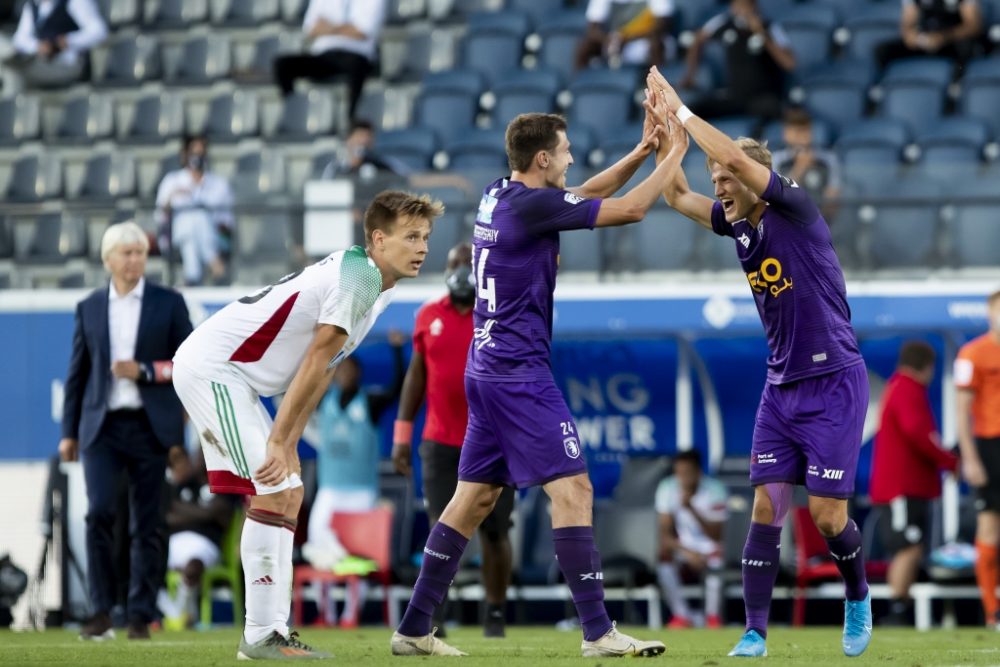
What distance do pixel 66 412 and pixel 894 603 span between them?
6228 millimetres

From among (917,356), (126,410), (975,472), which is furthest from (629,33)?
(126,410)

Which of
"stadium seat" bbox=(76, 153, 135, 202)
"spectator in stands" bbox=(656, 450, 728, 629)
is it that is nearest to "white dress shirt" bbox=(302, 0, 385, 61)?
"stadium seat" bbox=(76, 153, 135, 202)

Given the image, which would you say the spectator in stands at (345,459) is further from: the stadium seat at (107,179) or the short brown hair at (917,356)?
the stadium seat at (107,179)

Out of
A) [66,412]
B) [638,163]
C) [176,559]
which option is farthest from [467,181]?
[638,163]

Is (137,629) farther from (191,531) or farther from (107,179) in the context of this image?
(107,179)

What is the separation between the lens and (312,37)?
18.8 meters

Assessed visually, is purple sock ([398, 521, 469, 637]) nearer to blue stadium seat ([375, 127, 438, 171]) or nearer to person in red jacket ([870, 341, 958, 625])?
person in red jacket ([870, 341, 958, 625])

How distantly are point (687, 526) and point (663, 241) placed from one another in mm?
2214

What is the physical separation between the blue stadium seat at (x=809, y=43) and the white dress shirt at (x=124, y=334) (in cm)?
881

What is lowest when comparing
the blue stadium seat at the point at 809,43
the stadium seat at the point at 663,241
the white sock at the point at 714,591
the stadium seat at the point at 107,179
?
the white sock at the point at 714,591

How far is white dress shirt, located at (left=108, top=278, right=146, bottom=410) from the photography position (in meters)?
10.2

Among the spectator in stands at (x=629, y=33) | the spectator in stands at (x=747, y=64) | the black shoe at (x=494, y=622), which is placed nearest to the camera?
the black shoe at (x=494, y=622)

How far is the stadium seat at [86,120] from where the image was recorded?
19.8m

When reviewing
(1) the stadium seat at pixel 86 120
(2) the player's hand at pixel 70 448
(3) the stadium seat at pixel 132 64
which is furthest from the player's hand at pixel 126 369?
(3) the stadium seat at pixel 132 64
